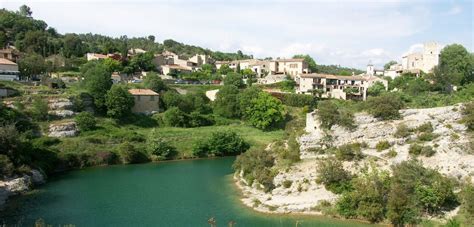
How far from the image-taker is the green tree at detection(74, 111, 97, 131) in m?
60.3

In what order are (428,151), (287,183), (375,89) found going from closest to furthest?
(428,151), (287,183), (375,89)

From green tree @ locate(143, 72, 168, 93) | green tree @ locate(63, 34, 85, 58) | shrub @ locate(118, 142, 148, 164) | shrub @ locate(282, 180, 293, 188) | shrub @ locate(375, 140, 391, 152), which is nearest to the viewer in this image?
shrub @ locate(282, 180, 293, 188)

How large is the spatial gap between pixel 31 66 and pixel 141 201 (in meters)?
49.5

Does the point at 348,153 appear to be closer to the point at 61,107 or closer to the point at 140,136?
the point at 140,136

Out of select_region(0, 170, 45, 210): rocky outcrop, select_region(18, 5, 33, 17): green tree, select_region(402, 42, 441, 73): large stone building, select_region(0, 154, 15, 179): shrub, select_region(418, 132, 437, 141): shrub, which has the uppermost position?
select_region(18, 5, 33, 17): green tree

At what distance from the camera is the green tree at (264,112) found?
70.9 metres

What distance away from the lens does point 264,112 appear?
71375 millimetres

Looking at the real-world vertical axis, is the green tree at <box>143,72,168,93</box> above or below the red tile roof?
above

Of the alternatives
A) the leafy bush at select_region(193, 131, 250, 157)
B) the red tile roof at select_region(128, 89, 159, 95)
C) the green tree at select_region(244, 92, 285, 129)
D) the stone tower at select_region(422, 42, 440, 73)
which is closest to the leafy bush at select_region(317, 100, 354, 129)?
the leafy bush at select_region(193, 131, 250, 157)

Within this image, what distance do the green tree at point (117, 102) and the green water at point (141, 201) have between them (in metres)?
14.6

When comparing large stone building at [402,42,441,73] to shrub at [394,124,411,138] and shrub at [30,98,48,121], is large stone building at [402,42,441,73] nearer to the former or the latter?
shrub at [394,124,411,138]

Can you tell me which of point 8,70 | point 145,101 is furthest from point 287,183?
point 8,70

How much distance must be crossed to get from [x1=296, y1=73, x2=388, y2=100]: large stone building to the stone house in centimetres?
2980

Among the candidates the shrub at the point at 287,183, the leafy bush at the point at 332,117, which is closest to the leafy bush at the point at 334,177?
the shrub at the point at 287,183
